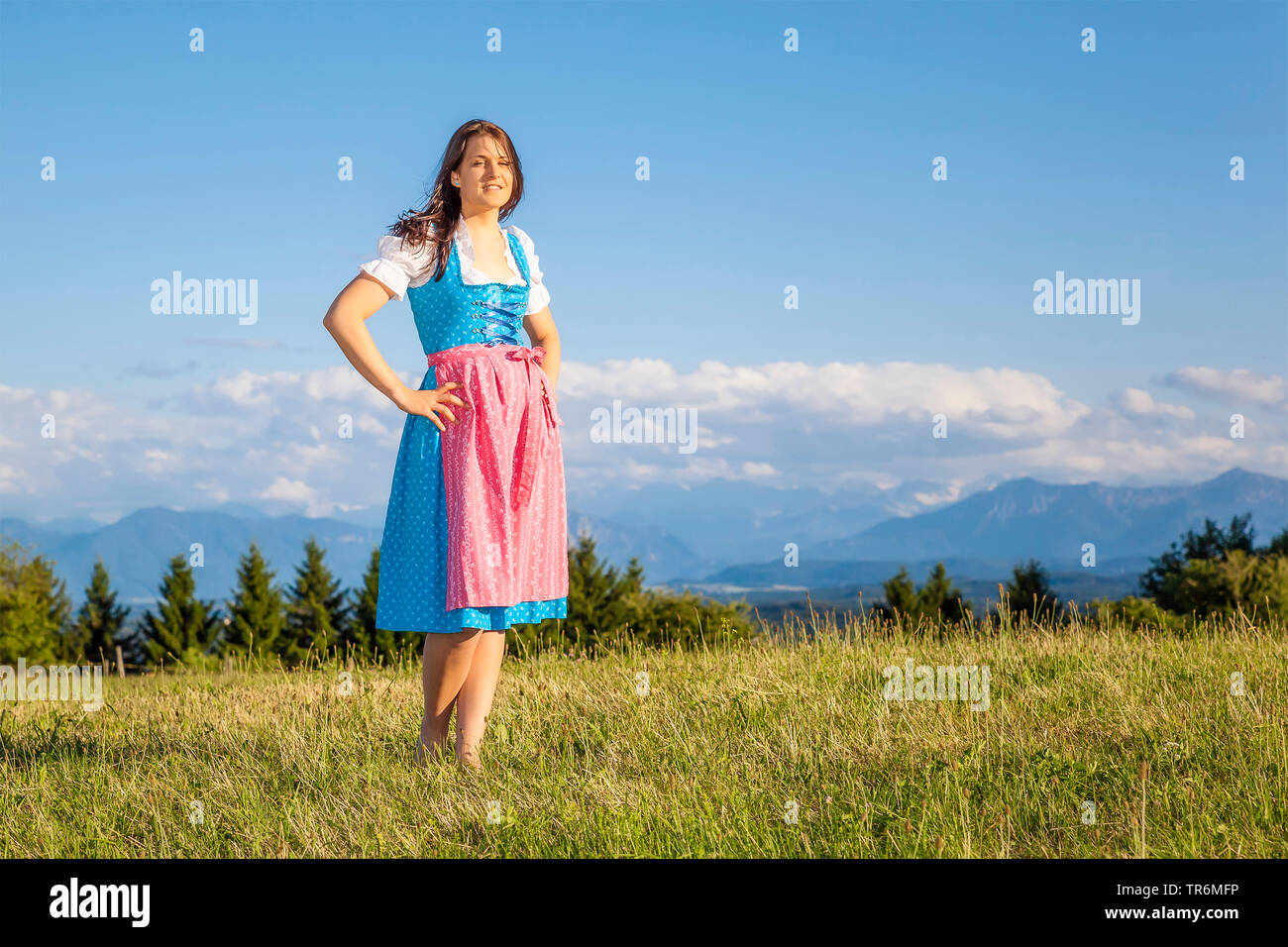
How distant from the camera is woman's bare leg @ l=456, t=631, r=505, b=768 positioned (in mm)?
4785

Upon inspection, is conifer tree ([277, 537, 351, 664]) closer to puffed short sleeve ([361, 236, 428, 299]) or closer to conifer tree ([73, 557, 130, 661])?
conifer tree ([73, 557, 130, 661])

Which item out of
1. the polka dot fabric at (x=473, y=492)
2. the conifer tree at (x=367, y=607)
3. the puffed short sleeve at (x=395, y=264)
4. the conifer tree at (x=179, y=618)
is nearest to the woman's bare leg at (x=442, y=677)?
the polka dot fabric at (x=473, y=492)

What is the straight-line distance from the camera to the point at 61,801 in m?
4.93

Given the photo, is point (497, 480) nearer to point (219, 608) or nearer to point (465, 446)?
point (465, 446)

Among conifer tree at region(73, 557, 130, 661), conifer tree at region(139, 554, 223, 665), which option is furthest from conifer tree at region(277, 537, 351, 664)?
conifer tree at region(73, 557, 130, 661)

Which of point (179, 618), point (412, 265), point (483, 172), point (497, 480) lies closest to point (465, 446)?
point (497, 480)

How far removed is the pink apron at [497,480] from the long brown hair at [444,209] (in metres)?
0.49

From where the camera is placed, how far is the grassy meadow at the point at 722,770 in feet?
12.4

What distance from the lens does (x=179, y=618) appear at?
65.6 metres

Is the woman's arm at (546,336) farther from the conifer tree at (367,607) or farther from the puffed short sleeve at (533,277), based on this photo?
the conifer tree at (367,607)

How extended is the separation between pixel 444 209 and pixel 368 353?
0.84 m

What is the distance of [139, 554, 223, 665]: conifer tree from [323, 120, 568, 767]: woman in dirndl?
64.9 m
